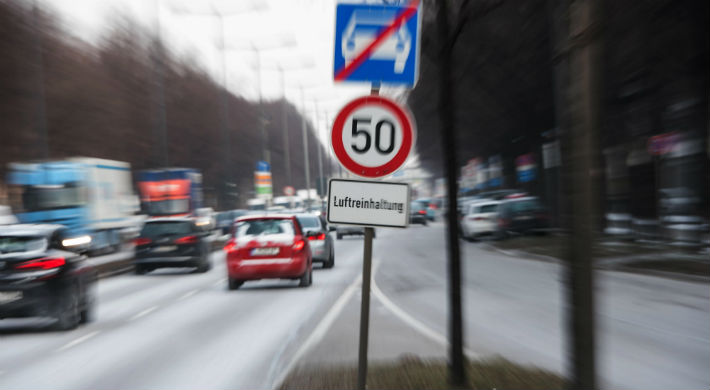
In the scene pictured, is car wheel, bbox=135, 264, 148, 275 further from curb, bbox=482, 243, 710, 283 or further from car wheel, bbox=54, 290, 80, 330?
car wheel, bbox=54, 290, 80, 330

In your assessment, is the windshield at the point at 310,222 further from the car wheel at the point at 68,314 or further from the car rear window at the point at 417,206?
the car rear window at the point at 417,206

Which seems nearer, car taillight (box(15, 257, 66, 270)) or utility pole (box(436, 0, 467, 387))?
utility pole (box(436, 0, 467, 387))

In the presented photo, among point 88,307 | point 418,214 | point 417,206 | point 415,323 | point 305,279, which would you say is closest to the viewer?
point 415,323

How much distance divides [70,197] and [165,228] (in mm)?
12732

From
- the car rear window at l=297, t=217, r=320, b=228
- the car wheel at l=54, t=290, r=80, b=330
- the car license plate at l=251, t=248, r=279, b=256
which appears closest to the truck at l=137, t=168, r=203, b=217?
the car rear window at l=297, t=217, r=320, b=228

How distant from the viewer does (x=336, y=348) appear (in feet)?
30.9

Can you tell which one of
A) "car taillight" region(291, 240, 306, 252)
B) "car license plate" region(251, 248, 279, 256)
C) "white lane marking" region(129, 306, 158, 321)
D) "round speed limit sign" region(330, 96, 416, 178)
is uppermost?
"round speed limit sign" region(330, 96, 416, 178)

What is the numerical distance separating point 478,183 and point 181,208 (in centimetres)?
2713

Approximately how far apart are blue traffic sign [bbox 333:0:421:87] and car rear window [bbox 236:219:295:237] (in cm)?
1175

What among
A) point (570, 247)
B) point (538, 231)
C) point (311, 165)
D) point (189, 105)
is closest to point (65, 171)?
point (538, 231)

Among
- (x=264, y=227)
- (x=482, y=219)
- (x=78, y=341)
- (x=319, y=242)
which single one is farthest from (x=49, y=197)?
(x=78, y=341)

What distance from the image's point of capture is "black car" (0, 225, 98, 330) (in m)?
11.3

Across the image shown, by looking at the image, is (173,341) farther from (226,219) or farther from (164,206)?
(226,219)

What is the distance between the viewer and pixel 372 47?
19.6 ft
